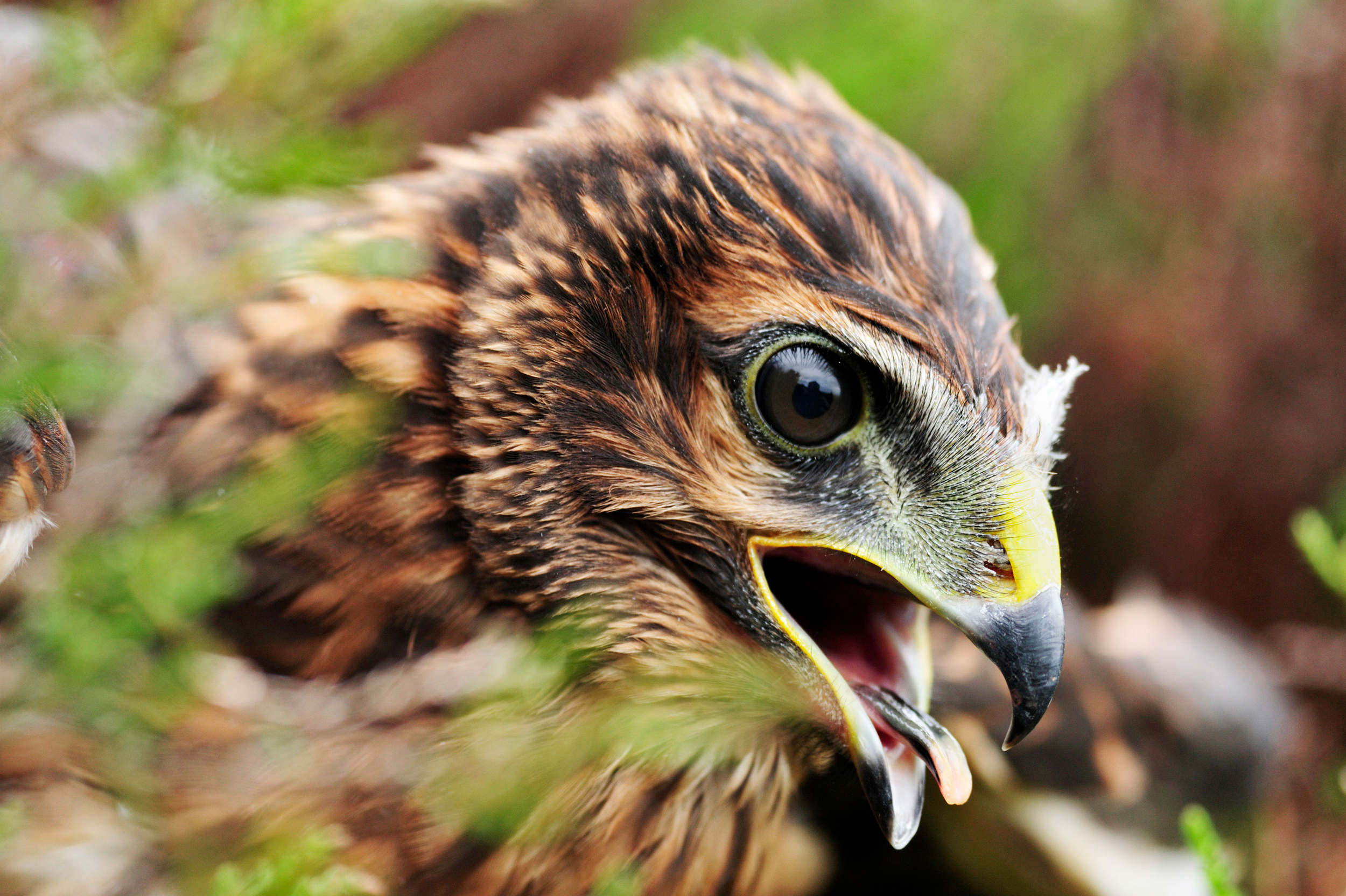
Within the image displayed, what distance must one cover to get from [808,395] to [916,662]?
419 millimetres

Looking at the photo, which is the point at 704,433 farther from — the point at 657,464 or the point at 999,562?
the point at 999,562

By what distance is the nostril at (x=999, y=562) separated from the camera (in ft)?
4.41

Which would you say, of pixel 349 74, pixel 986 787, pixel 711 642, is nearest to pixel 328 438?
pixel 711 642

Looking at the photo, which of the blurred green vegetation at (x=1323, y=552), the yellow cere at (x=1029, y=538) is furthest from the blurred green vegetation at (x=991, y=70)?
the yellow cere at (x=1029, y=538)

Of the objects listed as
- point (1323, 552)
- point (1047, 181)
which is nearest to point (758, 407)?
point (1323, 552)

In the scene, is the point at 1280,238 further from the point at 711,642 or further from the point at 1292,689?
the point at 711,642

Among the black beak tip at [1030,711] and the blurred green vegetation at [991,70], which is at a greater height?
the blurred green vegetation at [991,70]

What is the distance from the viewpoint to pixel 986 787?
2.38 meters

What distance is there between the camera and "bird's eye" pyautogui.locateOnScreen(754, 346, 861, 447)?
1.41 m

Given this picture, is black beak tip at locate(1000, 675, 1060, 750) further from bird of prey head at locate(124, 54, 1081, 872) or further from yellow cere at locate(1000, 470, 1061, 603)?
yellow cere at locate(1000, 470, 1061, 603)

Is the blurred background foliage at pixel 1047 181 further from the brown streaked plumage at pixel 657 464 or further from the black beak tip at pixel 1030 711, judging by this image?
the black beak tip at pixel 1030 711

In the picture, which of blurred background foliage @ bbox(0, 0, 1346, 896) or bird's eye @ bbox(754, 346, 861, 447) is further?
blurred background foliage @ bbox(0, 0, 1346, 896)

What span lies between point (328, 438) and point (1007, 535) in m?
0.90

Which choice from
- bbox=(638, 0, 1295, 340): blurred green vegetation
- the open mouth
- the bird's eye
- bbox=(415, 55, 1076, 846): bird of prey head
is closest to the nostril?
bbox=(415, 55, 1076, 846): bird of prey head
